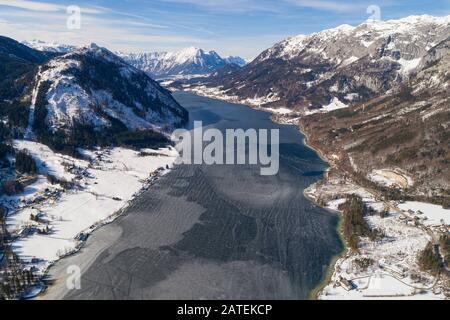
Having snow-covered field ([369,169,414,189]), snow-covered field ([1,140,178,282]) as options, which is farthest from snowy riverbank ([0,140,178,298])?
snow-covered field ([369,169,414,189])

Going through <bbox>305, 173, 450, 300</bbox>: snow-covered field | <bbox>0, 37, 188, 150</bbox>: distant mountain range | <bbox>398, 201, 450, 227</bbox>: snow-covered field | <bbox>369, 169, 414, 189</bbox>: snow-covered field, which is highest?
<bbox>0, 37, 188, 150</bbox>: distant mountain range

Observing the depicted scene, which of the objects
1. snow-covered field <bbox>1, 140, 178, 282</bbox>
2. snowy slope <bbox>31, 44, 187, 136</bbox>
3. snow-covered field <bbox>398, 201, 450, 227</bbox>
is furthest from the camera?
snowy slope <bbox>31, 44, 187, 136</bbox>

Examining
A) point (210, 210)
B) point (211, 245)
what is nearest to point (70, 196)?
point (210, 210)

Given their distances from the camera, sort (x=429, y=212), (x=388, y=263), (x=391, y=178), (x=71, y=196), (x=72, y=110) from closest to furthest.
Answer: (x=388, y=263), (x=429, y=212), (x=71, y=196), (x=391, y=178), (x=72, y=110)

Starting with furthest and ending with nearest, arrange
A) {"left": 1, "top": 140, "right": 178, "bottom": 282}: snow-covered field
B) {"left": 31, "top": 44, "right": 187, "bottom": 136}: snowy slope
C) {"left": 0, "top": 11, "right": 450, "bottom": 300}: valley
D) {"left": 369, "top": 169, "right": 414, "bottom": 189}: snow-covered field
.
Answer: {"left": 31, "top": 44, "right": 187, "bottom": 136}: snowy slope, {"left": 369, "top": 169, "right": 414, "bottom": 189}: snow-covered field, {"left": 1, "top": 140, "right": 178, "bottom": 282}: snow-covered field, {"left": 0, "top": 11, "right": 450, "bottom": 300}: valley

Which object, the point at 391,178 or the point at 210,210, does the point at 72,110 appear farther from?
the point at 391,178

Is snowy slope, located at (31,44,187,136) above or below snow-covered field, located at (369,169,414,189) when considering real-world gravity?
above

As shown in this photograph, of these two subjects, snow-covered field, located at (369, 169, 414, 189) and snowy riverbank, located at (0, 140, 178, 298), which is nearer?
snowy riverbank, located at (0, 140, 178, 298)

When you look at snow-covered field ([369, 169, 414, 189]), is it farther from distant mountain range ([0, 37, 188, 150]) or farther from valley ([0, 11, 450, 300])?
distant mountain range ([0, 37, 188, 150])

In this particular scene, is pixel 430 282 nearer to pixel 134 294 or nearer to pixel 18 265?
pixel 134 294
